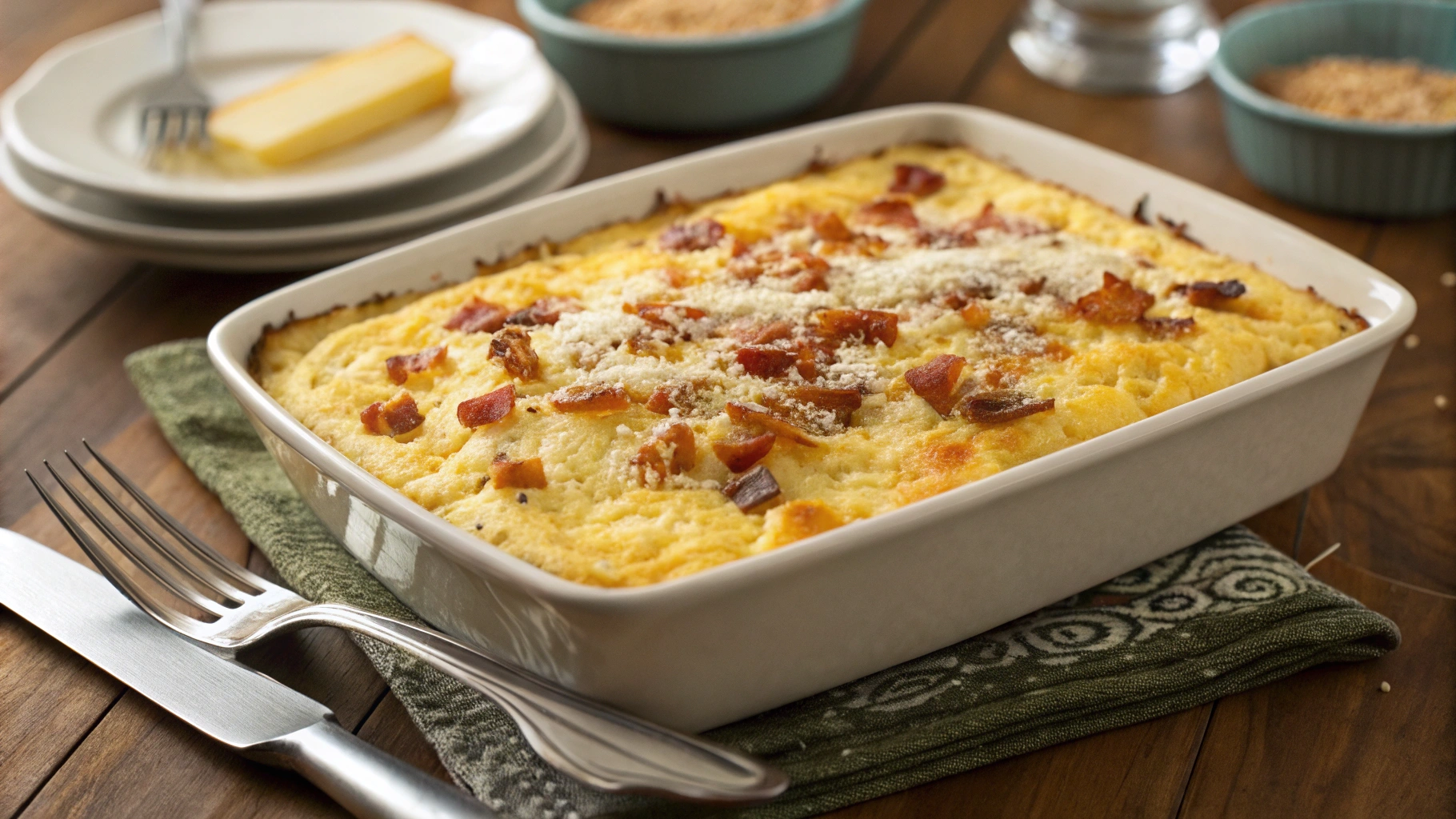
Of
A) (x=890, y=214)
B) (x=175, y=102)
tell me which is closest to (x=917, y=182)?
(x=890, y=214)

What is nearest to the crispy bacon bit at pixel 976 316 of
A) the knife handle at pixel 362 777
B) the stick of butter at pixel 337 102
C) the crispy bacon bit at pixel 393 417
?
the crispy bacon bit at pixel 393 417

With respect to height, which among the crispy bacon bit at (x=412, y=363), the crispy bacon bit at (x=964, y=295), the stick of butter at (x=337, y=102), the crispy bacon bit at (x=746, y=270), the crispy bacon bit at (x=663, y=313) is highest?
the crispy bacon bit at (x=964, y=295)

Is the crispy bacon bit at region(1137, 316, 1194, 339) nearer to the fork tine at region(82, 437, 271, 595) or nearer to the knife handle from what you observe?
the knife handle

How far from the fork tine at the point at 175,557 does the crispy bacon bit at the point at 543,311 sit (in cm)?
54

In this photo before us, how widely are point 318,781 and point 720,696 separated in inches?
17.6

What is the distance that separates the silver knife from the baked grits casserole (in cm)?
27

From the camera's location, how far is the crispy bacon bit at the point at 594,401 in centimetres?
164

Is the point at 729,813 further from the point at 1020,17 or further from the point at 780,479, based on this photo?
the point at 1020,17

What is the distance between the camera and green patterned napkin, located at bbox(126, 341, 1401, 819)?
55.7 inches

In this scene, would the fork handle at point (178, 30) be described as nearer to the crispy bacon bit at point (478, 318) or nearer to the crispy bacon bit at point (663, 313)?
the crispy bacon bit at point (478, 318)

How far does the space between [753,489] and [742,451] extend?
61 mm

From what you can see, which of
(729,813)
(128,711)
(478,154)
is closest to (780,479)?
(729,813)

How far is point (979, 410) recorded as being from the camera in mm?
1629

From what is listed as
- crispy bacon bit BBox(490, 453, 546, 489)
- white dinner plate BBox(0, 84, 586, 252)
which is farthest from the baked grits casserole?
white dinner plate BBox(0, 84, 586, 252)
